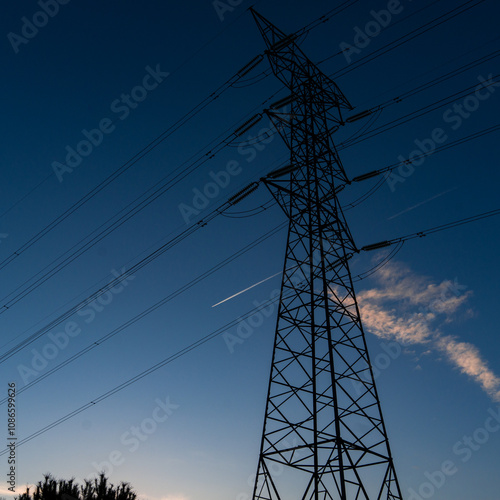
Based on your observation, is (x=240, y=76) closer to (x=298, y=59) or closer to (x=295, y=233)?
(x=298, y=59)

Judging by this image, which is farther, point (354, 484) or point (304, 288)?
point (304, 288)

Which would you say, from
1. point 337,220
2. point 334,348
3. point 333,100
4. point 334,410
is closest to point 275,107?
point 333,100

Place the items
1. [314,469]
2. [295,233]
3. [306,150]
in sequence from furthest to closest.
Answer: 1. [306,150]
2. [295,233]
3. [314,469]

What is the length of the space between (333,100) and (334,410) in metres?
14.7

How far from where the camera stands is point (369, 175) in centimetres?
2066

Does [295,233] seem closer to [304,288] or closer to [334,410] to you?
[304,288]

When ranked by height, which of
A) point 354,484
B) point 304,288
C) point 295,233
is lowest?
point 354,484

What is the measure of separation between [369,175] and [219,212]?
665 cm

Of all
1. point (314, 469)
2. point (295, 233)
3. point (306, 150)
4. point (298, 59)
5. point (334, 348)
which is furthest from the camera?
point (298, 59)

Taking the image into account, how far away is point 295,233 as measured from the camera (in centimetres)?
1861

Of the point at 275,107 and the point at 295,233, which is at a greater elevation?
the point at 275,107

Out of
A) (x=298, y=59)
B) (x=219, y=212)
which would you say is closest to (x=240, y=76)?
(x=298, y=59)

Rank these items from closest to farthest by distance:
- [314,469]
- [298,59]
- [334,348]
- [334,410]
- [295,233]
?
[314,469]
[334,410]
[334,348]
[295,233]
[298,59]

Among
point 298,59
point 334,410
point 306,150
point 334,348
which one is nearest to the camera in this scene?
point 334,410
